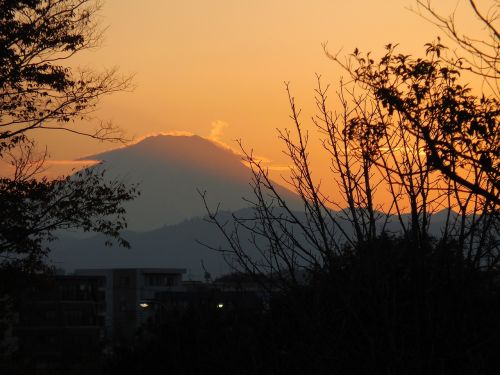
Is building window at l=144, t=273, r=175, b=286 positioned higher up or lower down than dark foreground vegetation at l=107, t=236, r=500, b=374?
higher up

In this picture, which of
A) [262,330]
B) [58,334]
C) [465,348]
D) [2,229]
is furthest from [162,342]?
[58,334]

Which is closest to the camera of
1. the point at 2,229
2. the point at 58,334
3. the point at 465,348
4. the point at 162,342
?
the point at 465,348

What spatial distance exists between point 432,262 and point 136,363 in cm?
928

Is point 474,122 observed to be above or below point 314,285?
above

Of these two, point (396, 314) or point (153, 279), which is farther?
point (153, 279)

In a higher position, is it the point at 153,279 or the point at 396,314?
the point at 153,279

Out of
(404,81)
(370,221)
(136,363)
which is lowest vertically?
(136,363)

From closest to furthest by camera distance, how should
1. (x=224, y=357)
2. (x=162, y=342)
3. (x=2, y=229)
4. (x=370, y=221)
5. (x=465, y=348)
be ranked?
(x=465, y=348), (x=370, y=221), (x=224, y=357), (x=162, y=342), (x=2, y=229)

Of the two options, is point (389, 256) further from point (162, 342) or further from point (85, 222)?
point (85, 222)

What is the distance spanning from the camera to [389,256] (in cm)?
668

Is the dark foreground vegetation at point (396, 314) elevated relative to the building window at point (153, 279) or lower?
lower

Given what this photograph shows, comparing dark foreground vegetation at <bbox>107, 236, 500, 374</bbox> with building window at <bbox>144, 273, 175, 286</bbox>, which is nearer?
dark foreground vegetation at <bbox>107, 236, 500, 374</bbox>

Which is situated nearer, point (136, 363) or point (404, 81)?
point (404, 81)

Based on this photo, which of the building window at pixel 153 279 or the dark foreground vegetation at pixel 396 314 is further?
the building window at pixel 153 279
